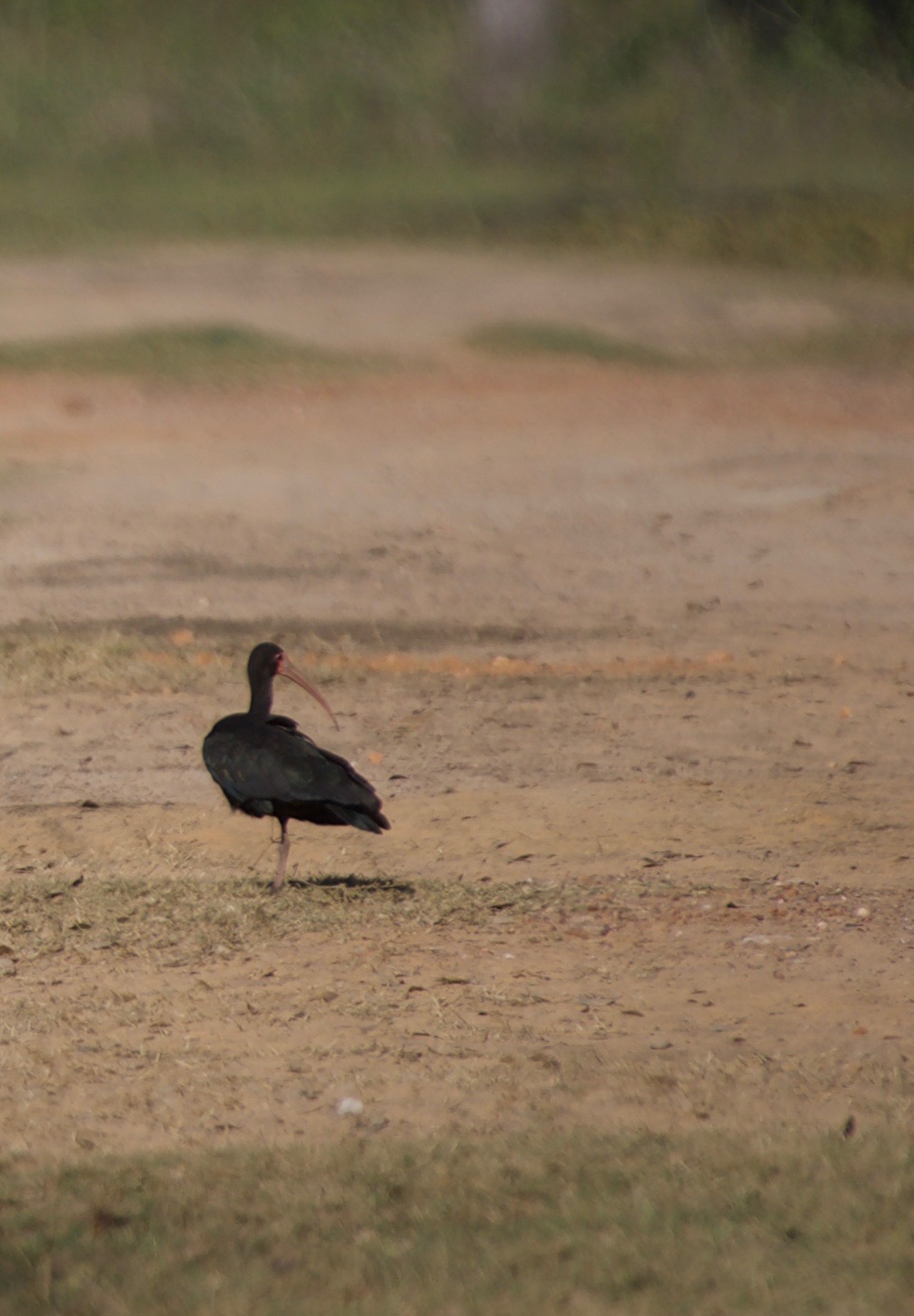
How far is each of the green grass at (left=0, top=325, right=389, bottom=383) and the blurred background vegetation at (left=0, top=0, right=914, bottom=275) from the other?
461 centimetres

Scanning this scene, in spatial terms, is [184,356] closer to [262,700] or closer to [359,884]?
[262,700]

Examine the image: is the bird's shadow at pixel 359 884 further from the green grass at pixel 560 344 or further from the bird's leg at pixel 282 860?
the green grass at pixel 560 344

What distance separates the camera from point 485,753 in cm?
650

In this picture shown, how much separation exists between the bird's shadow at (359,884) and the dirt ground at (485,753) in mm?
20

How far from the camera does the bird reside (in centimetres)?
487

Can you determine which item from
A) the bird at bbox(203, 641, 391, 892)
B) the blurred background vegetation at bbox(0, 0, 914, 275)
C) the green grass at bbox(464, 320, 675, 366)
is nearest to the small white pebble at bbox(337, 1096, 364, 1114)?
the bird at bbox(203, 641, 391, 892)

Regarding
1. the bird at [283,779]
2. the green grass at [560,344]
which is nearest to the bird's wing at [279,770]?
the bird at [283,779]

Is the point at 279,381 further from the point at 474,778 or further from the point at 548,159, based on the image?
the point at 548,159

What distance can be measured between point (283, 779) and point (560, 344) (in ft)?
32.0

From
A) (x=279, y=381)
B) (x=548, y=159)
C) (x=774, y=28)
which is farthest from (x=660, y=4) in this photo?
(x=279, y=381)

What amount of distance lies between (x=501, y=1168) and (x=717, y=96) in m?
19.8

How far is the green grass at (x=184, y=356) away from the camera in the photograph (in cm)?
1368

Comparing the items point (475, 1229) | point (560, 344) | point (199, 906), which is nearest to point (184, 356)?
point (560, 344)

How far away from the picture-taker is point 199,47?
2378 centimetres
